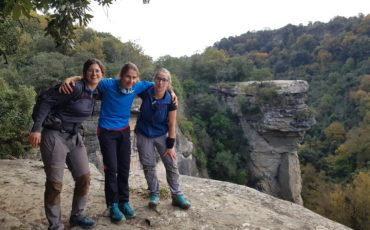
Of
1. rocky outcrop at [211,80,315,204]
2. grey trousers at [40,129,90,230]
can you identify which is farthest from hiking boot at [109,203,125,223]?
rocky outcrop at [211,80,315,204]

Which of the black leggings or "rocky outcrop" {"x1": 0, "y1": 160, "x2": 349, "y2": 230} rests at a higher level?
the black leggings

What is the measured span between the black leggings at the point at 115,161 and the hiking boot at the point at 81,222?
285mm

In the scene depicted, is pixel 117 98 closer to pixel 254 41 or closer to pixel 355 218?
pixel 355 218

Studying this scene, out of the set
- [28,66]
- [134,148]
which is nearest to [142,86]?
[134,148]

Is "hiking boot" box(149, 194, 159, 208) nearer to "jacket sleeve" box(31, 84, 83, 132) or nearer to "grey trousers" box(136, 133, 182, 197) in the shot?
"grey trousers" box(136, 133, 182, 197)

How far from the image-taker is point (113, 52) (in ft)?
80.8

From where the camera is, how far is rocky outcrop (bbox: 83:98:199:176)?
1471 cm

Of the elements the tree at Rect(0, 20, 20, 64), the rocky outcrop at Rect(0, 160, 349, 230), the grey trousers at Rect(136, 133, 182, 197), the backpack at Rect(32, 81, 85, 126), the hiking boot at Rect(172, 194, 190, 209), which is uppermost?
the tree at Rect(0, 20, 20, 64)

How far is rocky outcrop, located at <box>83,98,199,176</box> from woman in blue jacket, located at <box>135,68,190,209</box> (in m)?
9.96

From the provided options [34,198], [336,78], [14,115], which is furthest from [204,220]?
[336,78]

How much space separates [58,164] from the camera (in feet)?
11.6

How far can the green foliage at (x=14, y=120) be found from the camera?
9648 millimetres

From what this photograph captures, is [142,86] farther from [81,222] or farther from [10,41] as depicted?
[10,41]

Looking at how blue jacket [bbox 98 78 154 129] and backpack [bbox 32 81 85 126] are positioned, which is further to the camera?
blue jacket [bbox 98 78 154 129]
